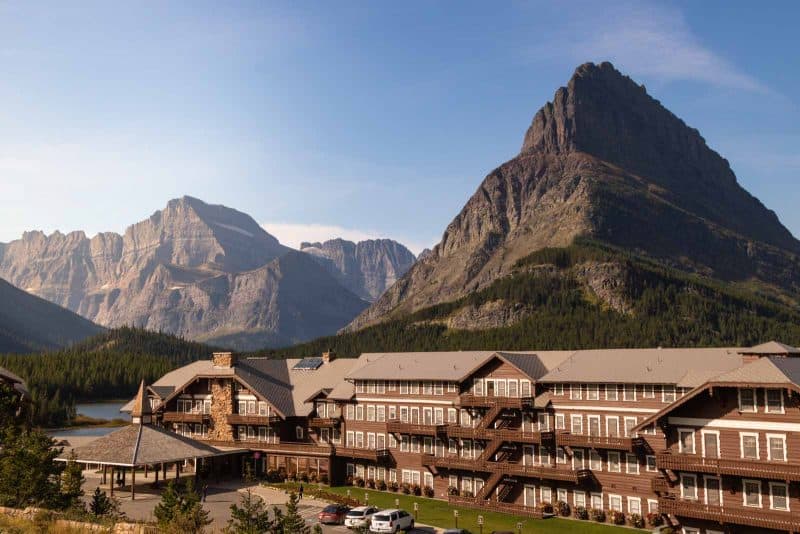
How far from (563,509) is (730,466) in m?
19.0

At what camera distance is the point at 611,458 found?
2621 inches

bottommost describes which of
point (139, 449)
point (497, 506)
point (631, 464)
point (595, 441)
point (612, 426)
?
point (497, 506)

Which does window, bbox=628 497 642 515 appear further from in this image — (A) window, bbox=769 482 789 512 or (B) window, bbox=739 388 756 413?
(B) window, bbox=739 388 756 413

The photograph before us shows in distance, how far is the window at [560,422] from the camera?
70250 millimetres

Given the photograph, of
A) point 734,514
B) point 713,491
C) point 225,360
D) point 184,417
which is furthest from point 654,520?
point 184,417

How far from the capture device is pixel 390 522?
58.3 m

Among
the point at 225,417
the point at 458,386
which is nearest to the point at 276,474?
the point at 225,417

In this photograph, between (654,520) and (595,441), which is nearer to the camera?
(654,520)

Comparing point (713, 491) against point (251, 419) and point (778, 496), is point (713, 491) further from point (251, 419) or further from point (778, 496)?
point (251, 419)

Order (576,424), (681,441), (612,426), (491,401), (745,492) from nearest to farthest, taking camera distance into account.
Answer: (745,492) < (681,441) < (612,426) < (576,424) < (491,401)

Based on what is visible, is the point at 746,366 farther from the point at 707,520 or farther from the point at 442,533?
the point at 442,533

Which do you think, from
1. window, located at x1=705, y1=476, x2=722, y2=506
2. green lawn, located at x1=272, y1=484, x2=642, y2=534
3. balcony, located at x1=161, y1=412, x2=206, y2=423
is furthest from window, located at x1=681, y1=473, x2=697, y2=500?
balcony, located at x1=161, y1=412, x2=206, y2=423

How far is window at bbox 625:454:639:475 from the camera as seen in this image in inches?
2557

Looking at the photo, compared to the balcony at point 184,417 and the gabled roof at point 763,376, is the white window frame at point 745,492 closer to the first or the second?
the gabled roof at point 763,376
